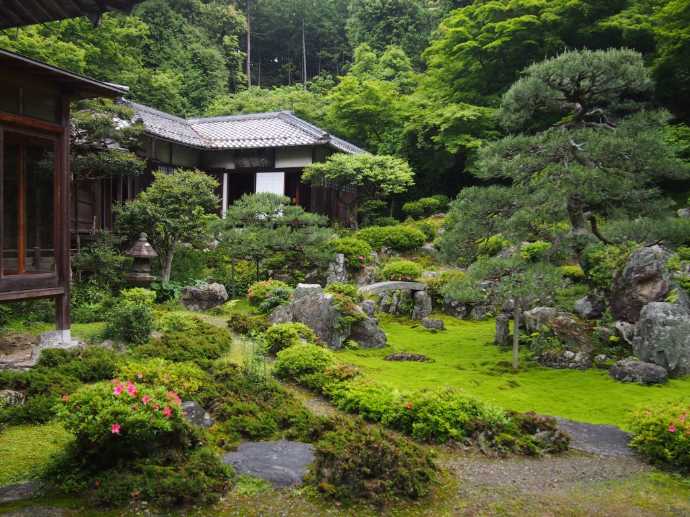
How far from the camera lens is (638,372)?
8672 millimetres

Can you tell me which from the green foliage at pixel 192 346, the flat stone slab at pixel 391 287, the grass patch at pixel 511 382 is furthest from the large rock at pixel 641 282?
the green foliage at pixel 192 346

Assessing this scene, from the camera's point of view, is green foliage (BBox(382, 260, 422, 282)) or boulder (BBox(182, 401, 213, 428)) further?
green foliage (BBox(382, 260, 422, 282))

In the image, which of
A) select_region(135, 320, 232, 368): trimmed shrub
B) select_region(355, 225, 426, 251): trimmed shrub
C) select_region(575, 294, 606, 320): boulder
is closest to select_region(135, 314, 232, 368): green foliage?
select_region(135, 320, 232, 368): trimmed shrub

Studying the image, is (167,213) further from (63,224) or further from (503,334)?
(503,334)

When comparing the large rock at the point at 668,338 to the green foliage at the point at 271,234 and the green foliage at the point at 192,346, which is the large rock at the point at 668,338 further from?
the green foliage at the point at 271,234

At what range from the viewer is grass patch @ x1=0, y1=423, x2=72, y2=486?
4848 mm

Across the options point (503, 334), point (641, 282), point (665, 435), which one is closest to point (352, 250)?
point (503, 334)

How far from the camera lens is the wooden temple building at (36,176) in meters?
7.64

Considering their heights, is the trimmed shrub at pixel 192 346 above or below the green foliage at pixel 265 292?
below

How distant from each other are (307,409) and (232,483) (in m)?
2.24

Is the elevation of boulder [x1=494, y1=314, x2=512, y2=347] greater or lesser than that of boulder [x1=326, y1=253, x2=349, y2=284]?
lesser

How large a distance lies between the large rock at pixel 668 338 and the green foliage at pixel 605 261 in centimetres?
184

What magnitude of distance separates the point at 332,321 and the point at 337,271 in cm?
498

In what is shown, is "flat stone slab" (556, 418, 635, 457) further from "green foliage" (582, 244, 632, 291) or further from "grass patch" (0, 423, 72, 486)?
"grass patch" (0, 423, 72, 486)
